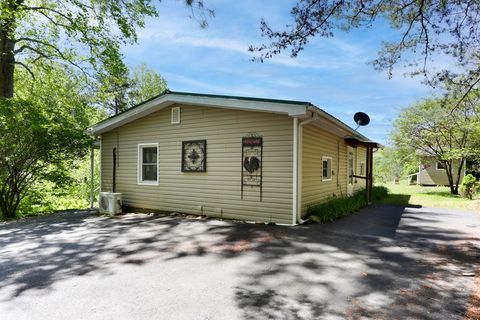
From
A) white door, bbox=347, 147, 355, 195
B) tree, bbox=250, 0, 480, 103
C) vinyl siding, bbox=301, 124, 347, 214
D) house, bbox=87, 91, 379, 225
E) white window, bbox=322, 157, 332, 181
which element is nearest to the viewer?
tree, bbox=250, 0, 480, 103

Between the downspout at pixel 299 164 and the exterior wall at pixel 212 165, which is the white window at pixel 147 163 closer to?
the exterior wall at pixel 212 165

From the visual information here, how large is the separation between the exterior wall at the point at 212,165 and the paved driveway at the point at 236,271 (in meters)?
0.63

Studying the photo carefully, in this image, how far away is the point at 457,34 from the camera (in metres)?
5.08

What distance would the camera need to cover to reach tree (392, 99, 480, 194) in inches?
574

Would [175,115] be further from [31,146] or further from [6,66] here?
[6,66]

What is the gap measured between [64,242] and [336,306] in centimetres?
489

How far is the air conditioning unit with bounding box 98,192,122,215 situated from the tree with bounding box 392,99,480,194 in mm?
14509

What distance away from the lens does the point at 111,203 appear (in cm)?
875

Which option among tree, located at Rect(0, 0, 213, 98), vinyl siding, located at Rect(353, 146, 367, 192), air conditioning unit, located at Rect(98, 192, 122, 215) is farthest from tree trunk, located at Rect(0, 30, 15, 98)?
vinyl siding, located at Rect(353, 146, 367, 192)

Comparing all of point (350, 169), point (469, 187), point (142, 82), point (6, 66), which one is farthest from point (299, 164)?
point (142, 82)

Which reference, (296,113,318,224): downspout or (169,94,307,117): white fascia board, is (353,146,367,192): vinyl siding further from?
(169,94,307,117): white fascia board

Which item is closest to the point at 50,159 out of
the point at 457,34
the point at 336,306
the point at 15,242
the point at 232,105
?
the point at 15,242

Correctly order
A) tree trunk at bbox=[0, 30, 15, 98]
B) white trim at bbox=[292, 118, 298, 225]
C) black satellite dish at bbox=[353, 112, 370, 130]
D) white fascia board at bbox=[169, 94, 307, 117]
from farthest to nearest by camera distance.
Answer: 1. tree trunk at bbox=[0, 30, 15, 98]
2. black satellite dish at bbox=[353, 112, 370, 130]
3. white trim at bbox=[292, 118, 298, 225]
4. white fascia board at bbox=[169, 94, 307, 117]

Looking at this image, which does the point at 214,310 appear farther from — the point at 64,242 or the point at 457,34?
the point at 457,34
